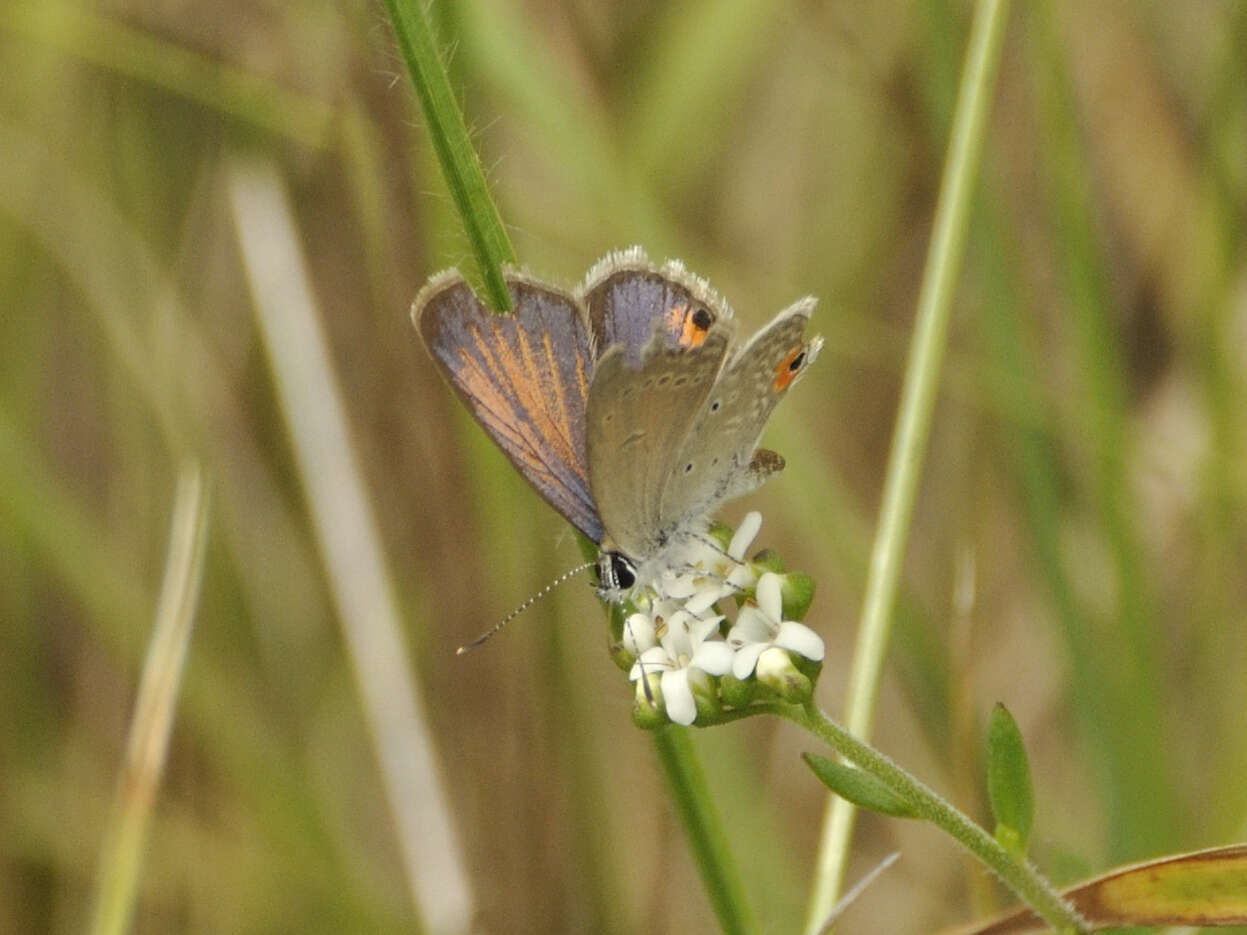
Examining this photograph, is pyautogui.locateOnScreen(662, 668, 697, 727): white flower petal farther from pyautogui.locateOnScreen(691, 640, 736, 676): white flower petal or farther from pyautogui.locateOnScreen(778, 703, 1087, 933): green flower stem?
pyautogui.locateOnScreen(778, 703, 1087, 933): green flower stem

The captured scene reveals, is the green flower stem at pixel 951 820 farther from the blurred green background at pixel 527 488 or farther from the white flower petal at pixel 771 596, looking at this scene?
the blurred green background at pixel 527 488

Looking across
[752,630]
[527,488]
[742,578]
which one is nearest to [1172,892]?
[752,630]

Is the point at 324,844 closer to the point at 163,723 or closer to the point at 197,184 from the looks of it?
the point at 163,723

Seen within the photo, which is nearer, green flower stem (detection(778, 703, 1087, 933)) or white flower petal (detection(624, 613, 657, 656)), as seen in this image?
green flower stem (detection(778, 703, 1087, 933))

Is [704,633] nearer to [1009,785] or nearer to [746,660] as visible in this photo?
[746,660]

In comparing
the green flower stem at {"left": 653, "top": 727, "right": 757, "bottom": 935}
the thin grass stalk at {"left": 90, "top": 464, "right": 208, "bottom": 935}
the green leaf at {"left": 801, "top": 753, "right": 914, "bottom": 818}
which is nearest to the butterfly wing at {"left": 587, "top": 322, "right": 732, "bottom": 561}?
the green flower stem at {"left": 653, "top": 727, "right": 757, "bottom": 935}

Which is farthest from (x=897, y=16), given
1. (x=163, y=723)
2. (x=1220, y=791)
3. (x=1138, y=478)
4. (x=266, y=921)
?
(x=266, y=921)

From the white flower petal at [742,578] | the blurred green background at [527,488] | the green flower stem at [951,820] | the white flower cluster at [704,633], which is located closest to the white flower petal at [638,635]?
the white flower cluster at [704,633]
